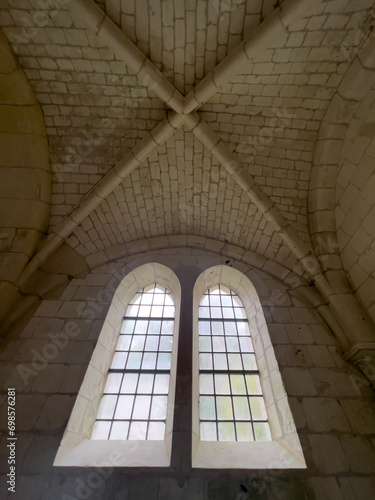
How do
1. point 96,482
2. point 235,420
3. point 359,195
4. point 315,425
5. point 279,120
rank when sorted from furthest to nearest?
point 279,120
point 359,195
point 235,420
point 315,425
point 96,482

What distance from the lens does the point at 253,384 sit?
2.80 meters

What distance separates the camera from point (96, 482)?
1868 mm

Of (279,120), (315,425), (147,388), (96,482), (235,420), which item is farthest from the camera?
(279,120)

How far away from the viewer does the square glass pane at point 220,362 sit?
2922 mm

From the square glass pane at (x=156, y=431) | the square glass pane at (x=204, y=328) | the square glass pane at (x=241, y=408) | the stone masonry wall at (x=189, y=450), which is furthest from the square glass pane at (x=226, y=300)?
the square glass pane at (x=156, y=431)

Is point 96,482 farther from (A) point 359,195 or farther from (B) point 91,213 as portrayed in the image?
(A) point 359,195

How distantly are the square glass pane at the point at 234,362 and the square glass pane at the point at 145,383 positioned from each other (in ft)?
3.18

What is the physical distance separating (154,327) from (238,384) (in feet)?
4.27

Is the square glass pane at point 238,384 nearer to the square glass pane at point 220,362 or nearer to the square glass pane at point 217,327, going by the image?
the square glass pane at point 220,362

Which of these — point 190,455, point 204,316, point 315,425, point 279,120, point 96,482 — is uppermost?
point 279,120

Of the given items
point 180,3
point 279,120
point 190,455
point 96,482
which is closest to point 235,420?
Answer: point 190,455

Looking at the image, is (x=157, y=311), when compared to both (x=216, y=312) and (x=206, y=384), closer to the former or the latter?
(x=216, y=312)

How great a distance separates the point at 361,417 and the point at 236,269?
2156mm

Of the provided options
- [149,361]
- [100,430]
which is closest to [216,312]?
[149,361]
